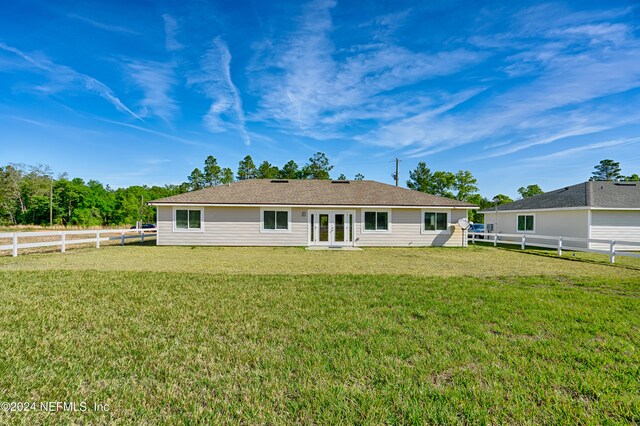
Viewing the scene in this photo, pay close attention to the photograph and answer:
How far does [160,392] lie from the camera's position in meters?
2.50

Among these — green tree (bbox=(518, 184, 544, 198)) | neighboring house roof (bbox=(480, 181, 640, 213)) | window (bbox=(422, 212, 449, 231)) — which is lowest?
window (bbox=(422, 212, 449, 231))

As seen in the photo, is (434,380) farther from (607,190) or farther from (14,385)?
(607,190)

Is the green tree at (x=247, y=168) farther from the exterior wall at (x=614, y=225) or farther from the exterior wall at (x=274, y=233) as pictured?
the exterior wall at (x=614, y=225)

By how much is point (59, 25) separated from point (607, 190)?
3113cm

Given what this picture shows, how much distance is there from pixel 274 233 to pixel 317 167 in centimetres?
2905

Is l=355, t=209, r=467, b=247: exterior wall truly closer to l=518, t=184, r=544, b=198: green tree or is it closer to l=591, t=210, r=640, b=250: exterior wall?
l=591, t=210, r=640, b=250: exterior wall

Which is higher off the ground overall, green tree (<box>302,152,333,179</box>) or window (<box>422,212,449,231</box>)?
green tree (<box>302,152,333,179</box>)

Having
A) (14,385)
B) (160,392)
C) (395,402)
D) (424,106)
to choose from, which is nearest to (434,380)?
(395,402)

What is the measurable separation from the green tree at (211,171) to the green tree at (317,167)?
51.7 ft

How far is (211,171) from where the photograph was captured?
48531mm

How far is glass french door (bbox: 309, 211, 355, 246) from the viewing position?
1712 centimetres

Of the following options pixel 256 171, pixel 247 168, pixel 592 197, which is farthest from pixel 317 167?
pixel 592 197

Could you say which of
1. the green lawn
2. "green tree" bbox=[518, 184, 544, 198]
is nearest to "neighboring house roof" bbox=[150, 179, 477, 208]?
the green lawn

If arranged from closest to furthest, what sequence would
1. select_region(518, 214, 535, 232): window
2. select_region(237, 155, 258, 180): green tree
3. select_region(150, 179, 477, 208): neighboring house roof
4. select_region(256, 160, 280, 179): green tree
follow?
select_region(150, 179, 477, 208): neighboring house roof → select_region(518, 214, 535, 232): window → select_region(256, 160, 280, 179): green tree → select_region(237, 155, 258, 180): green tree
